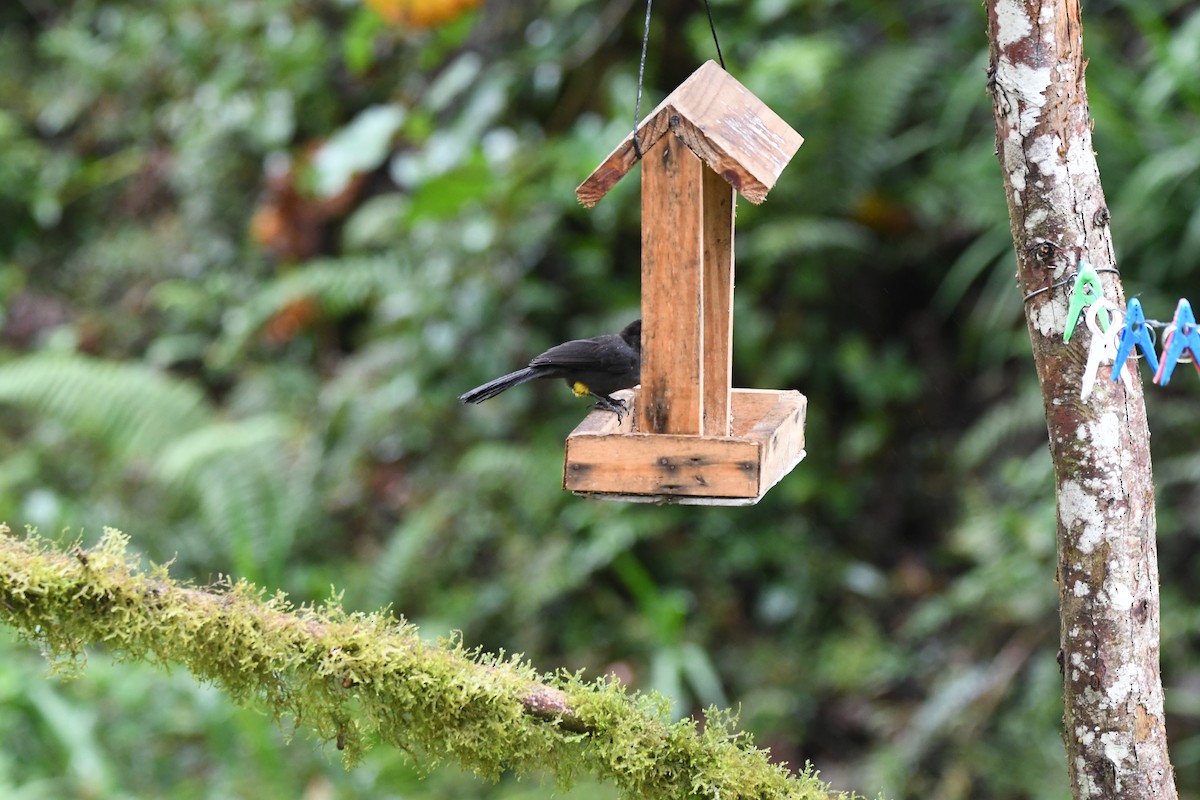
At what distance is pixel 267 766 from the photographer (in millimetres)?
4441

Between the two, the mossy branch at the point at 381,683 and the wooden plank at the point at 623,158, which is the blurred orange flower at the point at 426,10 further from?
the mossy branch at the point at 381,683

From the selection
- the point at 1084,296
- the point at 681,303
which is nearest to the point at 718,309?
the point at 681,303

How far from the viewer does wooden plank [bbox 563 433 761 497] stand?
2.33 meters

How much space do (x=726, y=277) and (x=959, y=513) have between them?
136 inches

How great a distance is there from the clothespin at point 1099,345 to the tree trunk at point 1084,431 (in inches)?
1.2

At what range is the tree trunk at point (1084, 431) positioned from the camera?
194 cm

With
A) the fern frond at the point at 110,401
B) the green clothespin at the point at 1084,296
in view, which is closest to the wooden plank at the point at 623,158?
the green clothespin at the point at 1084,296

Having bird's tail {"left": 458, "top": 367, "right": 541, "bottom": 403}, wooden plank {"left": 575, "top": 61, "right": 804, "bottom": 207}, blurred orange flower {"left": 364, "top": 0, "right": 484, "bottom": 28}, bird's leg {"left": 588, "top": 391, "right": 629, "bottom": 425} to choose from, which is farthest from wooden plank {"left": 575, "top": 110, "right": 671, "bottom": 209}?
blurred orange flower {"left": 364, "top": 0, "right": 484, "bottom": 28}

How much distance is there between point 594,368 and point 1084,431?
3.76ft

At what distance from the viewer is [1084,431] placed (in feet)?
6.40

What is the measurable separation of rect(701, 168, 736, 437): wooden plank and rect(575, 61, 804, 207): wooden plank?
0.25 m

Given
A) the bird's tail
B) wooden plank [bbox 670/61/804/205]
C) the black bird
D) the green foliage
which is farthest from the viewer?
the green foliage

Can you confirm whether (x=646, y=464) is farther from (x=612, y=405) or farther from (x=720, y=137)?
(x=720, y=137)

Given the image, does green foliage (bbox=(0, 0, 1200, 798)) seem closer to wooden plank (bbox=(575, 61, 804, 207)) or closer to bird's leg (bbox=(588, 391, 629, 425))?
bird's leg (bbox=(588, 391, 629, 425))
